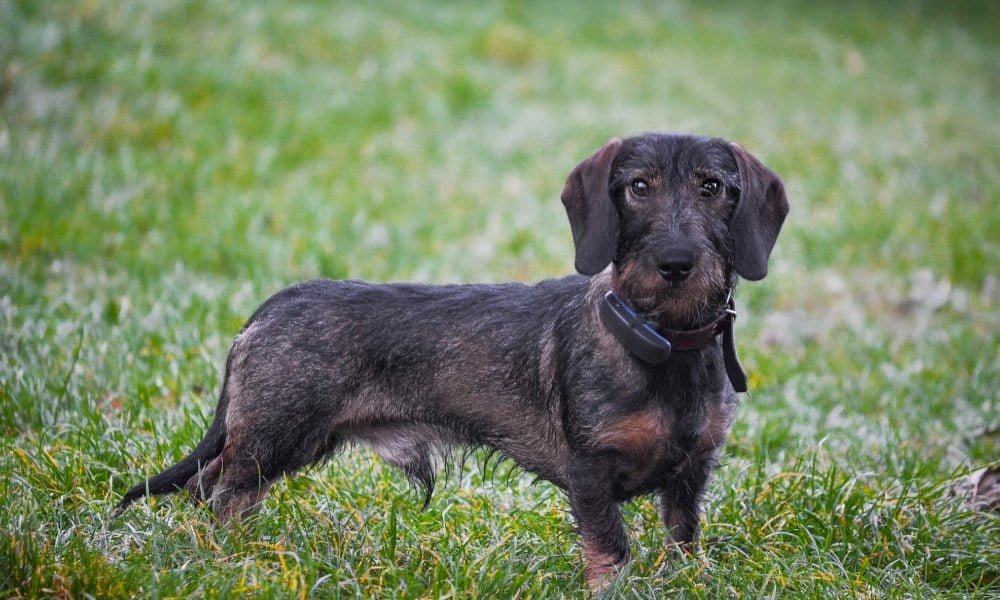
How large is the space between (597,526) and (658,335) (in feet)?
2.43

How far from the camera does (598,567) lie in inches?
148

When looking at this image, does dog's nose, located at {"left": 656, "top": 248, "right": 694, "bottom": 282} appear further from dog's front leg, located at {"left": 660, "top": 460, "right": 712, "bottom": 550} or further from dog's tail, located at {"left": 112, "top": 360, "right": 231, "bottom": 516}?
dog's tail, located at {"left": 112, "top": 360, "right": 231, "bottom": 516}

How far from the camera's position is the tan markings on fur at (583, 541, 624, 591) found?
3744 mm

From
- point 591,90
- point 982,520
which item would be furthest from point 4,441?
point 591,90

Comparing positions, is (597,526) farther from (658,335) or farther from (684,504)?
(658,335)

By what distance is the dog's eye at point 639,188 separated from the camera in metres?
3.64

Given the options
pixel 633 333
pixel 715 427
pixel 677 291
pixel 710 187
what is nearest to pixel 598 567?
pixel 715 427

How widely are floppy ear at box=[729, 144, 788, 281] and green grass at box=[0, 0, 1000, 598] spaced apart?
3.73 feet

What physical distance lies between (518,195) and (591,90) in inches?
160

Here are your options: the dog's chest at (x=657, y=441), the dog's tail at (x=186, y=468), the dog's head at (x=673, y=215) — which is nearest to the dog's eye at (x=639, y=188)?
the dog's head at (x=673, y=215)

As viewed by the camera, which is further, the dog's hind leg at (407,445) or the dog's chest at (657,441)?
the dog's hind leg at (407,445)

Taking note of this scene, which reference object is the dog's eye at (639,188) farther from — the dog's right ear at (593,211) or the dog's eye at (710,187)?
the dog's eye at (710,187)

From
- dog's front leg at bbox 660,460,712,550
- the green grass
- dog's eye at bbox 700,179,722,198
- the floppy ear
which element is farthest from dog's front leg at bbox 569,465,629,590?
dog's eye at bbox 700,179,722,198

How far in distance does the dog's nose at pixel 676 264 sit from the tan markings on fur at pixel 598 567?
41.3 inches
